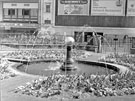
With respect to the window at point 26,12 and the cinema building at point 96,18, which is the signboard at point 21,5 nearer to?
the window at point 26,12

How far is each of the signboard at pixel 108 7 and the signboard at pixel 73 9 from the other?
127 cm

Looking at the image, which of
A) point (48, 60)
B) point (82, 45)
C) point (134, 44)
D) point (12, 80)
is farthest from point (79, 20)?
point (12, 80)

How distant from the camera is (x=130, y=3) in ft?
137

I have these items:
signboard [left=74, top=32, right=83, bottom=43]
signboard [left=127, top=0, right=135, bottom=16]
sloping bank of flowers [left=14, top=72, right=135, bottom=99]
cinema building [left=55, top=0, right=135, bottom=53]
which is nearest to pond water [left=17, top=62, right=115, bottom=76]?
sloping bank of flowers [left=14, top=72, right=135, bottom=99]

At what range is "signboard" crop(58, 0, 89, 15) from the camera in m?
43.0

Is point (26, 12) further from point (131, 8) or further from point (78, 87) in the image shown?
point (78, 87)

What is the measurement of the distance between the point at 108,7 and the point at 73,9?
612 cm

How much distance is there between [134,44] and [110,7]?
19.3 meters

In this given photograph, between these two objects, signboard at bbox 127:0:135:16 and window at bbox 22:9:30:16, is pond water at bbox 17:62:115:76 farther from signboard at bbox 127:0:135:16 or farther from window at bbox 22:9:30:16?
window at bbox 22:9:30:16

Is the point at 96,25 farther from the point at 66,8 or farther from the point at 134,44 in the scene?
the point at 134,44

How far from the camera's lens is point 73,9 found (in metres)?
43.4

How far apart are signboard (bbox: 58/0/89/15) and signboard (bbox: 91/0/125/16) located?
1.27m

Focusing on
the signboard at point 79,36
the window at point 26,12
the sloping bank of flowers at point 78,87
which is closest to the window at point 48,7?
the window at point 26,12

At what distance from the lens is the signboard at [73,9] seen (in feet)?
141
